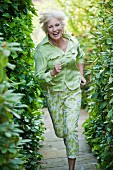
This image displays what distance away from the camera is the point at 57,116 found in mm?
4469

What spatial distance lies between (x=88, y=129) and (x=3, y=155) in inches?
157

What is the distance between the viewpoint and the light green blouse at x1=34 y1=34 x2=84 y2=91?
14.3 ft

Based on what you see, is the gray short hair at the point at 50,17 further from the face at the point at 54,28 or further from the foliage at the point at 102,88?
the foliage at the point at 102,88

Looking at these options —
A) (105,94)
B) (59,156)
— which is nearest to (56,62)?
(105,94)

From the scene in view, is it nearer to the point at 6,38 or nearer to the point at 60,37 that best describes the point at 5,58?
the point at 6,38

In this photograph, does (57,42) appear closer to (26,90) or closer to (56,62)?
(56,62)

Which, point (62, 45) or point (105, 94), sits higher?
point (62, 45)

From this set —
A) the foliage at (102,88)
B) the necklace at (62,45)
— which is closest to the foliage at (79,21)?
the foliage at (102,88)

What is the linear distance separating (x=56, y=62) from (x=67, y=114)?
570mm

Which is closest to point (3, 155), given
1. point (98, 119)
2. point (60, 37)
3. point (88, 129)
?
point (60, 37)

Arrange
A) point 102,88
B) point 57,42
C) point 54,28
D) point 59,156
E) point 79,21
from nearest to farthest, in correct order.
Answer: point 54,28 → point 57,42 → point 102,88 → point 59,156 → point 79,21

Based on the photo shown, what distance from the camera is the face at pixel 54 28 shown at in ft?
14.2

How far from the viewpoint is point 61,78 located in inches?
173

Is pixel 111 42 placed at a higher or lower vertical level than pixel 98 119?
higher
